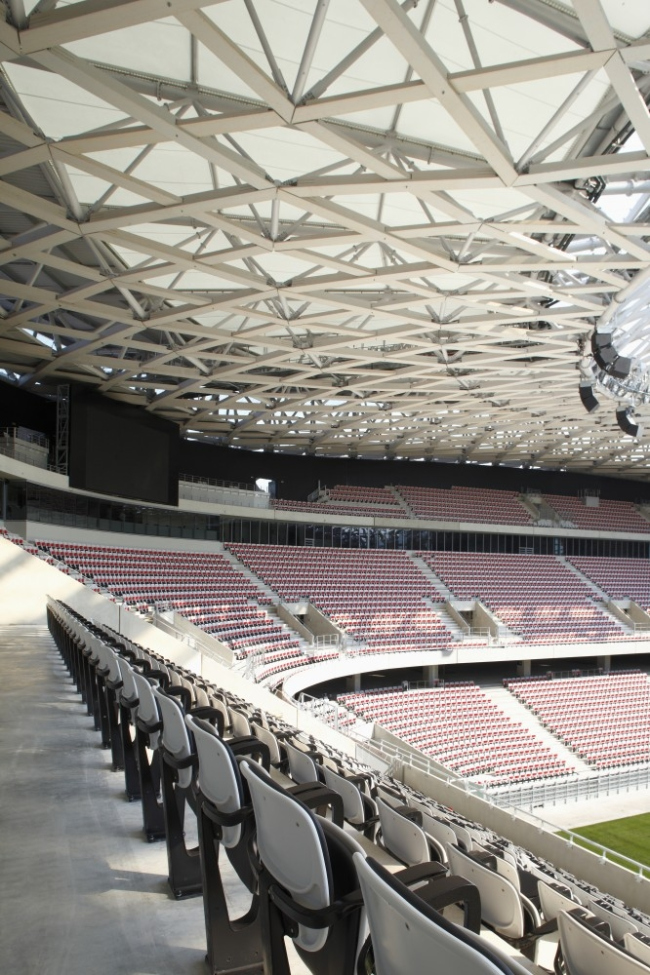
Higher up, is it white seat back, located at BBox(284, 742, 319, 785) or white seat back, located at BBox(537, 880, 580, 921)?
white seat back, located at BBox(284, 742, 319, 785)

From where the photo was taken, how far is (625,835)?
2283 centimetres

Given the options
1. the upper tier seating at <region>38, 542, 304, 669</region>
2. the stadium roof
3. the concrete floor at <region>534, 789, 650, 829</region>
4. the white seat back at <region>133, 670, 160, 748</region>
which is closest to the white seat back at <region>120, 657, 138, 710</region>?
the white seat back at <region>133, 670, 160, 748</region>

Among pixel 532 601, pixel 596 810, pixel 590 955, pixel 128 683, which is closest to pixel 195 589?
pixel 596 810

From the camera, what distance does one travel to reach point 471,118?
390 inches

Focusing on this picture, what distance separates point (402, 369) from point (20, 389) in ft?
53.5

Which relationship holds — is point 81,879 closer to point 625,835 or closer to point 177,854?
point 177,854

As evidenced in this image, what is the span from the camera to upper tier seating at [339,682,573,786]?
90.0ft

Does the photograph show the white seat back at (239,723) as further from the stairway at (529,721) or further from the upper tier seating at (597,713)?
the upper tier seating at (597,713)

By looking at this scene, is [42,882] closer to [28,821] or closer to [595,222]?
[28,821]

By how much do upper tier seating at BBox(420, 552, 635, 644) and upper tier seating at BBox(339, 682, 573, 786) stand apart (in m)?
9.34

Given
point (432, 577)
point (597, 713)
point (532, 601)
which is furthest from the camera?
point (432, 577)

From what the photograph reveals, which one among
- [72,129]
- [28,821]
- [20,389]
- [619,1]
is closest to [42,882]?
[28,821]

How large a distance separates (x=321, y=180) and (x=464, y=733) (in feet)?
78.0

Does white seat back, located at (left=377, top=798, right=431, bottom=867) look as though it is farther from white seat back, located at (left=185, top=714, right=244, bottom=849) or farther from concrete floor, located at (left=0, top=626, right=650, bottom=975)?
white seat back, located at (left=185, top=714, right=244, bottom=849)
